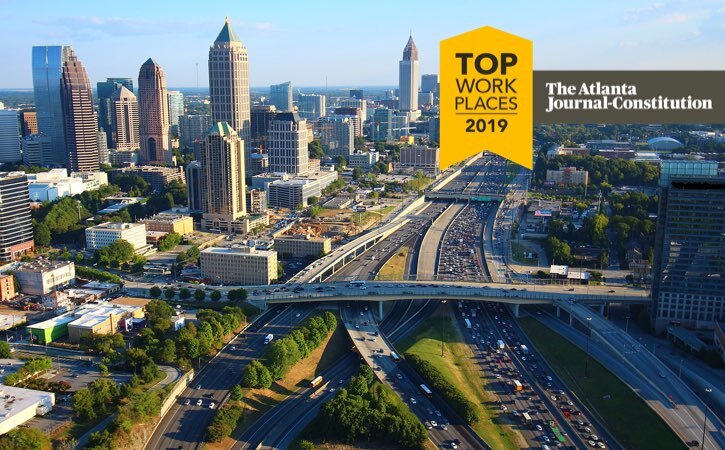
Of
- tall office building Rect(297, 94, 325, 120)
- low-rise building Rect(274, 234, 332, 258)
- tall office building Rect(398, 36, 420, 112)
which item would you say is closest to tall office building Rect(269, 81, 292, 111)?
tall office building Rect(297, 94, 325, 120)

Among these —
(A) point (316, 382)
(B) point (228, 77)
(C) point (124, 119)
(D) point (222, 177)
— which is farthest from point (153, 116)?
(A) point (316, 382)

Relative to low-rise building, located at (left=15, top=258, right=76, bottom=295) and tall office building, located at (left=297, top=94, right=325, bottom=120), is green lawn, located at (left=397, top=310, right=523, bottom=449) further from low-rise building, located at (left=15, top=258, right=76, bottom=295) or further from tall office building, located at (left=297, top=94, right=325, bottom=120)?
tall office building, located at (left=297, top=94, right=325, bottom=120)

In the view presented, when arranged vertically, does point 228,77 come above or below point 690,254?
above

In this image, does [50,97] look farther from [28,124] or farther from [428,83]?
[428,83]

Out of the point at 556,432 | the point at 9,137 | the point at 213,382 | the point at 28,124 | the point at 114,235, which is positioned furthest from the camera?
the point at 28,124

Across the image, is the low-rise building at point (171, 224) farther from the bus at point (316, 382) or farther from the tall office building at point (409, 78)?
the tall office building at point (409, 78)

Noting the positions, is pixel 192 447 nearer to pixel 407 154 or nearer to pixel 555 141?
pixel 407 154
